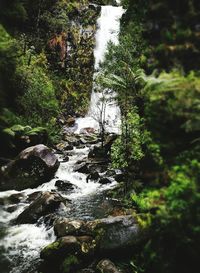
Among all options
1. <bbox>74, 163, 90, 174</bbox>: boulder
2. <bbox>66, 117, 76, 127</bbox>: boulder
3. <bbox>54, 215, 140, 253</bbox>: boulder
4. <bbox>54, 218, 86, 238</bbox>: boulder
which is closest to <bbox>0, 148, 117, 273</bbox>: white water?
<bbox>54, 218, 86, 238</bbox>: boulder

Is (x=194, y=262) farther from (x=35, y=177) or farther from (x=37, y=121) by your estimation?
(x=37, y=121)

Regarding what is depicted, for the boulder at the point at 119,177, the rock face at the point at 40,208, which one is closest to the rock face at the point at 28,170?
the rock face at the point at 40,208

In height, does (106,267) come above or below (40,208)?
below

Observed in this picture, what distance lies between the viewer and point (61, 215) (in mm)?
11352

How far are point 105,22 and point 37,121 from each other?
726 inches

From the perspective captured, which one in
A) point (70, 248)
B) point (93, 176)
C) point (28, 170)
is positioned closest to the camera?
point (70, 248)

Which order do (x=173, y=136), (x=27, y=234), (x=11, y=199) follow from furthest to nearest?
(x=11, y=199) < (x=27, y=234) < (x=173, y=136)

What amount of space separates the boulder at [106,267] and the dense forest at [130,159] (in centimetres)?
3

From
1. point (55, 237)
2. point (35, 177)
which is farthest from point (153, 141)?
point (35, 177)

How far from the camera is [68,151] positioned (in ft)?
72.2

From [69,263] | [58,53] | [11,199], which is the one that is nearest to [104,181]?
[11,199]

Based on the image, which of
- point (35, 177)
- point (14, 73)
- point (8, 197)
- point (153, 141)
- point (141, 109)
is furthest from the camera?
point (14, 73)

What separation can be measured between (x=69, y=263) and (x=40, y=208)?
3874 millimetres

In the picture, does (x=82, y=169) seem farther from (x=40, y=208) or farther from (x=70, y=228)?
(x=70, y=228)
